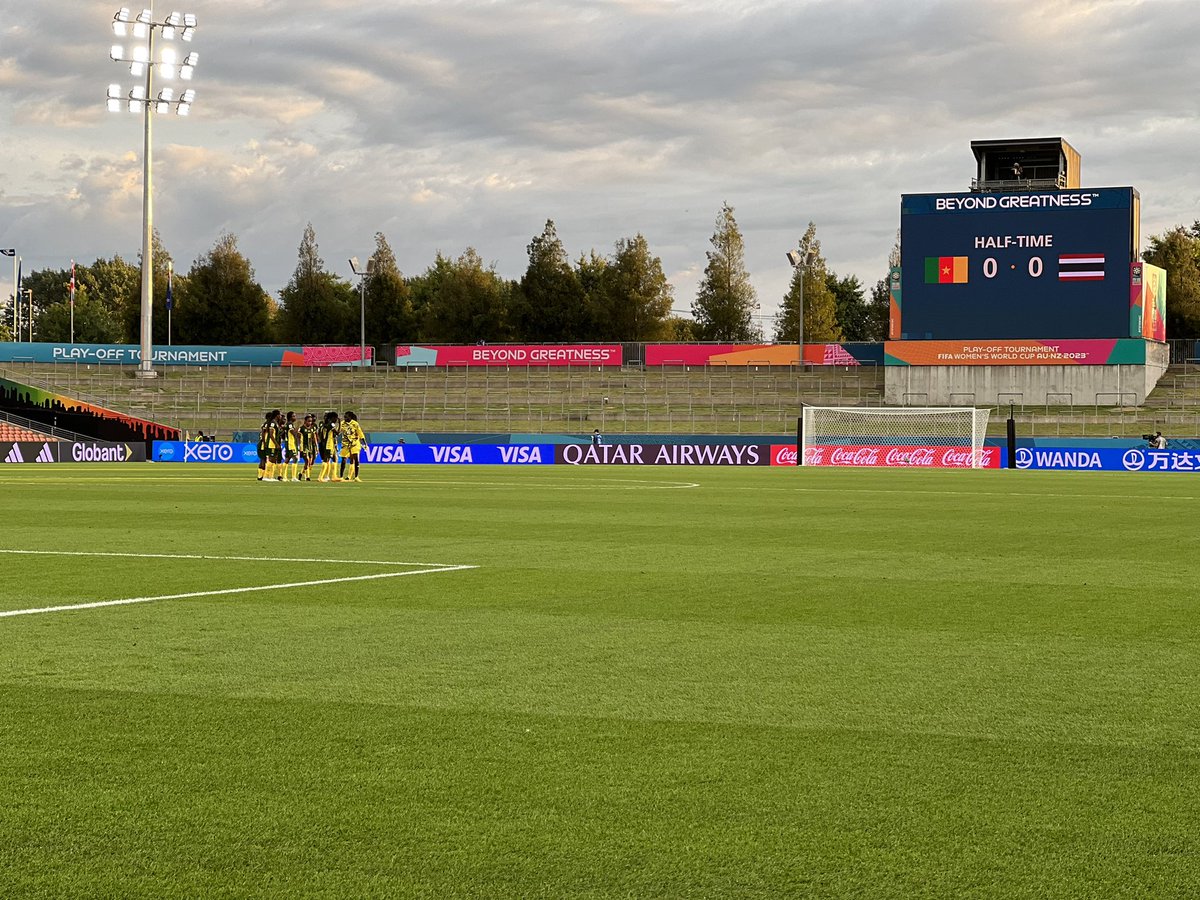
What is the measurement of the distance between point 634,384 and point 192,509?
155ft

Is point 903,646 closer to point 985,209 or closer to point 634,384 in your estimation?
point 985,209

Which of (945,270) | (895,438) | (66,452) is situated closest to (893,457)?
(895,438)

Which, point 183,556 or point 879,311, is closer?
point 183,556

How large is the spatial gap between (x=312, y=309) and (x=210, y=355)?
25229 mm

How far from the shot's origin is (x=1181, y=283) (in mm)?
87688

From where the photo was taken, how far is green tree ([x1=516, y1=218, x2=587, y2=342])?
92.7 m

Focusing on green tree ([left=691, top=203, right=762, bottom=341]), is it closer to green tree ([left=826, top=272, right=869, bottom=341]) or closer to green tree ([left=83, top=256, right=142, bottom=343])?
green tree ([left=826, top=272, right=869, bottom=341])

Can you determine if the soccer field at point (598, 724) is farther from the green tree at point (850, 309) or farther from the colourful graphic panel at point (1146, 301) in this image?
the green tree at point (850, 309)

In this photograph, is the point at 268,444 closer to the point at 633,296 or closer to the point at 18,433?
the point at 18,433

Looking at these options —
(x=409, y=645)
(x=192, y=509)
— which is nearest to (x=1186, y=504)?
(x=192, y=509)

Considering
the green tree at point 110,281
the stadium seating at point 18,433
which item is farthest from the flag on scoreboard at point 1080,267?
the green tree at point 110,281

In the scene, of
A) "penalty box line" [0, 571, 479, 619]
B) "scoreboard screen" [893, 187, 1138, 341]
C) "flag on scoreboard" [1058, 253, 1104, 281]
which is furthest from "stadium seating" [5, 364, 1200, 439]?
"penalty box line" [0, 571, 479, 619]

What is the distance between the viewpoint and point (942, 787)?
524cm

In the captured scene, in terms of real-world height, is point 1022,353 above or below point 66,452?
above
